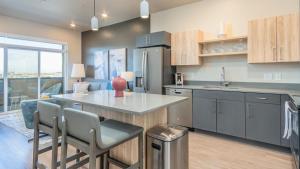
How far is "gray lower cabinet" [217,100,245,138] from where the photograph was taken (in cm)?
313

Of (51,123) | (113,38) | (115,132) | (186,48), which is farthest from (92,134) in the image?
(113,38)

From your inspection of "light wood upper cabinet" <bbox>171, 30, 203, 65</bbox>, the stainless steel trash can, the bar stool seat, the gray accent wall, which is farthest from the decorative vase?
the gray accent wall

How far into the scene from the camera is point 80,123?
1.49m

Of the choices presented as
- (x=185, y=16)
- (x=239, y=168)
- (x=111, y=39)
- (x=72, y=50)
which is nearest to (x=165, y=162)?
(x=239, y=168)

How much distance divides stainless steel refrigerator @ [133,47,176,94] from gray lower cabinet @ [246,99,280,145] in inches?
71.4

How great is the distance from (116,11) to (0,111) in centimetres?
441

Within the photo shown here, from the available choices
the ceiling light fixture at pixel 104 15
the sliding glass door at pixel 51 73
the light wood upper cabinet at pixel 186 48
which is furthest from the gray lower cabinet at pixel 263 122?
the sliding glass door at pixel 51 73

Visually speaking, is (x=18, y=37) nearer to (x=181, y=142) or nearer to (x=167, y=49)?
(x=167, y=49)

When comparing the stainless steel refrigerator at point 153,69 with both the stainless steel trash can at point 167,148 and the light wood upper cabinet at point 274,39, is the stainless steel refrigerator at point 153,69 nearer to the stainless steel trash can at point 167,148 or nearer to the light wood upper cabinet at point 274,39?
the light wood upper cabinet at point 274,39

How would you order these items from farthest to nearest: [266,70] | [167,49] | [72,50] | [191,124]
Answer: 1. [72,50]
2. [167,49]
3. [191,124]
4. [266,70]

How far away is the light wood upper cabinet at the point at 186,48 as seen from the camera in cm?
388

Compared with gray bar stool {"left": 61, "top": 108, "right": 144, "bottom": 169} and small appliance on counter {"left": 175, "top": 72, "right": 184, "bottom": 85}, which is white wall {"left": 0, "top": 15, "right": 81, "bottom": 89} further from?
gray bar stool {"left": 61, "top": 108, "right": 144, "bottom": 169}

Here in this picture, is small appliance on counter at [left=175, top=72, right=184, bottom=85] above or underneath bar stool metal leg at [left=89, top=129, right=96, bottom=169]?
above

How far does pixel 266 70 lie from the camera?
3.35 m
